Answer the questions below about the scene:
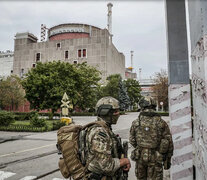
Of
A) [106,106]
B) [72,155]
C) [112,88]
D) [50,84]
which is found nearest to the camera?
[72,155]

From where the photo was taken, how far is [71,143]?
2090 mm

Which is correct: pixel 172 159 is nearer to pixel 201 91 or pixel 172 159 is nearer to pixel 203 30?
pixel 201 91

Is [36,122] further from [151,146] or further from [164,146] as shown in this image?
[164,146]

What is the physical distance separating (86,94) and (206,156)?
30.3 m

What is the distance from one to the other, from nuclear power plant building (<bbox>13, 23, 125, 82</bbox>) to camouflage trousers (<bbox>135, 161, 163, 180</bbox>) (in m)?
39.2

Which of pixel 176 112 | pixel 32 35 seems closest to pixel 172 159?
pixel 176 112

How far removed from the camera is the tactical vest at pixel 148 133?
3.21m

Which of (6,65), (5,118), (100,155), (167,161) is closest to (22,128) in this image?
(5,118)

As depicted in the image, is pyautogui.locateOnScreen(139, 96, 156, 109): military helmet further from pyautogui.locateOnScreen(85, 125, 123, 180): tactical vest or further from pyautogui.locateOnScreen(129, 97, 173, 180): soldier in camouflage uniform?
pyautogui.locateOnScreen(85, 125, 123, 180): tactical vest

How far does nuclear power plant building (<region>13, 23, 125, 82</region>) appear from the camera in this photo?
1715 inches

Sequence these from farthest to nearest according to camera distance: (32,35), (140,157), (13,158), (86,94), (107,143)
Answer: (32,35)
(86,94)
(13,158)
(140,157)
(107,143)

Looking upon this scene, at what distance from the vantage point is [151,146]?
10.5 feet

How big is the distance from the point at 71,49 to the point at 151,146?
46473 mm

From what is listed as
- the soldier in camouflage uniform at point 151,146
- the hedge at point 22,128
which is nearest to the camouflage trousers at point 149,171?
the soldier in camouflage uniform at point 151,146
